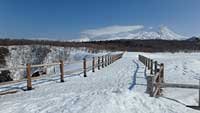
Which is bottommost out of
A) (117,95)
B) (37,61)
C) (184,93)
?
(37,61)

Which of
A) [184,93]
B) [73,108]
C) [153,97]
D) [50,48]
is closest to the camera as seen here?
[73,108]

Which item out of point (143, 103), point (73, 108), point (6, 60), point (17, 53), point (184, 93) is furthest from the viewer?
point (17, 53)

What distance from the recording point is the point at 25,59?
61.4m

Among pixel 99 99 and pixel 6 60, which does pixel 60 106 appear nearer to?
pixel 99 99

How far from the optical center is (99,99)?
22.6 ft

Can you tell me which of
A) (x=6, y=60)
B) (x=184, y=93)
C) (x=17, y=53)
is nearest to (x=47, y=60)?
(x=17, y=53)

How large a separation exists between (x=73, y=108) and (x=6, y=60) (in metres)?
51.2

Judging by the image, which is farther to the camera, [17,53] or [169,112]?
[17,53]

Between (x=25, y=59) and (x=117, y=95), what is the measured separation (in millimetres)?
58013

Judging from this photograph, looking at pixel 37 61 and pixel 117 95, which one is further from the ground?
pixel 117 95

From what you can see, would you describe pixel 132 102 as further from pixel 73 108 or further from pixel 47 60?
pixel 47 60

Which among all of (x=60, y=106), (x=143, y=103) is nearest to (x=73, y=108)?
(x=60, y=106)

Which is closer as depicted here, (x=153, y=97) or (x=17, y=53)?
(x=153, y=97)

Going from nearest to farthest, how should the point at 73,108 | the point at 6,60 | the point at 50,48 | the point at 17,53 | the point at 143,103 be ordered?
the point at 73,108
the point at 143,103
the point at 6,60
the point at 17,53
the point at 50,48
